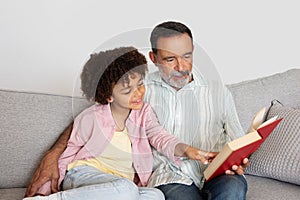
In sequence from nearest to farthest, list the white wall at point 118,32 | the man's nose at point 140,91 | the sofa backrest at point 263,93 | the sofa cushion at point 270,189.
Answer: the man's nose at point 140,91 → the sofa cushion at point 270,189 → the sofa backrest at point 263,93 → the white wall at point 118,32

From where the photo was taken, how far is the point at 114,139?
4.88 ft

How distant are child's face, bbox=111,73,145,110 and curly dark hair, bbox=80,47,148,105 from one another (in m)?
0.02


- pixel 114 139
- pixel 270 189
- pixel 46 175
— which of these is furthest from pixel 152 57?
pixel 270 189

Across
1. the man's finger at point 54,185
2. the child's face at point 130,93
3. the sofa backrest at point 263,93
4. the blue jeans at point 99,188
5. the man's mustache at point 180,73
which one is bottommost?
the man's finger at point 54,185

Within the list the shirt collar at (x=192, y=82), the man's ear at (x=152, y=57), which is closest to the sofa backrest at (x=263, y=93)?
the shirt collar at (x=192, y=82)

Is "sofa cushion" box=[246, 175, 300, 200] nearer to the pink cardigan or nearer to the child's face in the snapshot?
the pink cardigan

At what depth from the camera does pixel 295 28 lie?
2.44 m

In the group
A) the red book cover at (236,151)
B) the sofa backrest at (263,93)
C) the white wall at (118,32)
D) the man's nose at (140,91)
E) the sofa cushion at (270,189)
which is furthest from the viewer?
the white wall at (118,32)

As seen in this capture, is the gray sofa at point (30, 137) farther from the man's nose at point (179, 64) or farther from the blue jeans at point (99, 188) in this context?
the man's nose at point (179, 64)

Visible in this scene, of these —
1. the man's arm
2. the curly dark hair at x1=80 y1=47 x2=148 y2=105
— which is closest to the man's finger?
the man's arm

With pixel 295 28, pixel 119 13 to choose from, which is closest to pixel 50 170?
pixel 119 13

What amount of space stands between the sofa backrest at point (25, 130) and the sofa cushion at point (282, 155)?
68 centimetres

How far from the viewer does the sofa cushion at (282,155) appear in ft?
5.42

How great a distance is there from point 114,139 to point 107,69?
0.76ft
